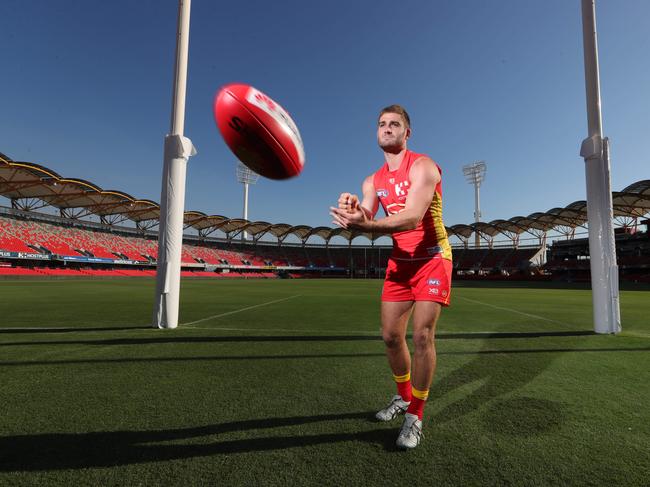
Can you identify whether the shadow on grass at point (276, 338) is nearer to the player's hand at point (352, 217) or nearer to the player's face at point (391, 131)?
the player's face at point (391, 131)

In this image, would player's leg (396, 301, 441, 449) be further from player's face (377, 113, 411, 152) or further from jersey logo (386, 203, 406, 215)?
player's face (377, 113, 411, 152)

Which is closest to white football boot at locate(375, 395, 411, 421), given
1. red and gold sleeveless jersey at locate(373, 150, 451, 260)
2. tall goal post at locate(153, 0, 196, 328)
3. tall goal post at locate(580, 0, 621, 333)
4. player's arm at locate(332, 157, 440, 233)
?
red and gold sleeveless jersey at locate(373, 150, 451, 260)

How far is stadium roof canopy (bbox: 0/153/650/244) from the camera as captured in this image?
39250 millimetres

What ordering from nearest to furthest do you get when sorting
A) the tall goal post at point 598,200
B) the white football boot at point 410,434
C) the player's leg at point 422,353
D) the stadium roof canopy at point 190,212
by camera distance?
1. the white football boot at point 410,434
2. the player's leg at point 422,353
3. the tall goal post at point 598,200
4. the stadium roof canopy at point 190,212

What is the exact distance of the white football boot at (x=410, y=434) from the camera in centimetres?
222

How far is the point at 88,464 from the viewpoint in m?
1.96

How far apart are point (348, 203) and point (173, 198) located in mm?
5493

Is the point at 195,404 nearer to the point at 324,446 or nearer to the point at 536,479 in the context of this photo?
the point at 324,446

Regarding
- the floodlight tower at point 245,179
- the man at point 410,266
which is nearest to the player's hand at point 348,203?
the man at point 410,266

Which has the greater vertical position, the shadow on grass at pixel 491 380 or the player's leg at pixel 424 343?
the player's leg at pixel 424 343

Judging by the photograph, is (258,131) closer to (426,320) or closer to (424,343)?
(426,320)

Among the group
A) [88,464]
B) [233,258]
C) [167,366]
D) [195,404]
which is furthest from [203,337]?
[233,258]

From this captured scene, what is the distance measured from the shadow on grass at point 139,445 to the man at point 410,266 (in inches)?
17.8

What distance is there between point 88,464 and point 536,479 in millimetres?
2561
